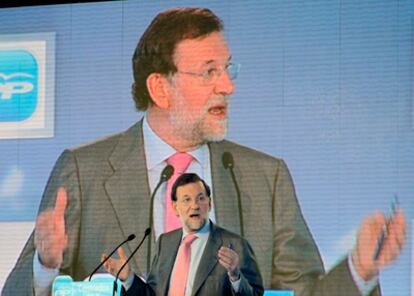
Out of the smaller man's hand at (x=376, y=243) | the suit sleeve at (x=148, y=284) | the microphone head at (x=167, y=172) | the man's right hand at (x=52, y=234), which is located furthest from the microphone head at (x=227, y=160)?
the man's right hand at (x=52, y=234)

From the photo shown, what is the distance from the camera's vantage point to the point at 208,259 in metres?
7.24

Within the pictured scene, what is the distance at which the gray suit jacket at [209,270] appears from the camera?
282 inches

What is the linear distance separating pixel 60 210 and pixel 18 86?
773 mm

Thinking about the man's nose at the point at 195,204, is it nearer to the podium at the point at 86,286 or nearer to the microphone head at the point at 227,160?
the microphone head at the point at 227,160

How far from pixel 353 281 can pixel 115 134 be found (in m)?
1.56

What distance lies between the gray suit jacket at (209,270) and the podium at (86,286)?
145 millimetres

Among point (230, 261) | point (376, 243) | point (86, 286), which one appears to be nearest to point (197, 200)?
point (230, 261)

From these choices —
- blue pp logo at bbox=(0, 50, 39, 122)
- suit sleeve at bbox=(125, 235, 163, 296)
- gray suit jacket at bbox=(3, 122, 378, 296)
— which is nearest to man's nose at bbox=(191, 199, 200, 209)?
gray suit jacket at bbox=(3, 122, 378, 296)

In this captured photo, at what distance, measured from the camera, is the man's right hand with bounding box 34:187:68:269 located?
295 inches

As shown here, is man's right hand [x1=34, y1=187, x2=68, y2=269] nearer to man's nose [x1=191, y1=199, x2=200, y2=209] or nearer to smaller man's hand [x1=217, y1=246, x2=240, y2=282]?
man's nose [x1=191, y1=199, x2=200, y2=209]

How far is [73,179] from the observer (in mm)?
7539

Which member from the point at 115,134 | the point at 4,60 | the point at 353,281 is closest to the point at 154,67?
the point at 115,134

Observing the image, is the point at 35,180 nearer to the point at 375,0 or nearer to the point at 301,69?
the point at 301,69

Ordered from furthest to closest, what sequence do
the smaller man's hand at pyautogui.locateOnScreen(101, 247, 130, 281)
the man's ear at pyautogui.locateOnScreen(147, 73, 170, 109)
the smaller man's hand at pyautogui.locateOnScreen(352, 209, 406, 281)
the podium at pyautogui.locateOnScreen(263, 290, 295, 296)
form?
the man's ear at pyautogui.locateOnScreen(147, 73, 170, 109) → the smaller man's hand at pyautogui.locateOnScreen(101, 247, 130, 281) → the podium at pyautogui.locateOnScreen(263, 290, 295, 296) → the smaller man's hand at pyautogui.locateOnScreen(352, 209, 406, 281)
